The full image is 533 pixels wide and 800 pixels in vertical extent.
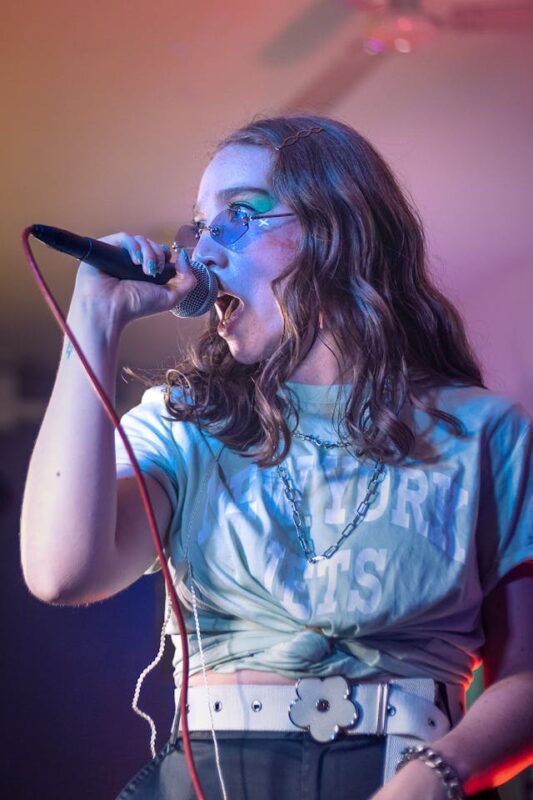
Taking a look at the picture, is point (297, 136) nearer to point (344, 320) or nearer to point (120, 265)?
point (344, 320)

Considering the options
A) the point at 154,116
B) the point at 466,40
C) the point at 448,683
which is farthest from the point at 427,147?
the point at 448,683

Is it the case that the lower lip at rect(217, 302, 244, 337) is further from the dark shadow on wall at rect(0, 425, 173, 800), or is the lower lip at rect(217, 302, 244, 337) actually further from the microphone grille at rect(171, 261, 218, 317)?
the dark shadow on wall at rect(0, 425, 173, 800)

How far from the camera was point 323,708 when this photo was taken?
1047mm

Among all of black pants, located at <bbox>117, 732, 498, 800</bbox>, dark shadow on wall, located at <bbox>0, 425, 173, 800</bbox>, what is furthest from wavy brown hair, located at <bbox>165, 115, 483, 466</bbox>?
dark shadow on wall, located at <bbox>0, 425, 173, 800</bbox>

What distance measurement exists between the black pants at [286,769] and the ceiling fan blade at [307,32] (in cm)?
189

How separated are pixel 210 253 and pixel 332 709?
0.64 meters

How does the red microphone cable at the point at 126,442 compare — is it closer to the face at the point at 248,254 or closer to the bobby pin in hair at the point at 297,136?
the face at the point at 248,254

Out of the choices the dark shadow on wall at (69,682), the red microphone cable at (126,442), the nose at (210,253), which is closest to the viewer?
the red microphone cable at (126,442)

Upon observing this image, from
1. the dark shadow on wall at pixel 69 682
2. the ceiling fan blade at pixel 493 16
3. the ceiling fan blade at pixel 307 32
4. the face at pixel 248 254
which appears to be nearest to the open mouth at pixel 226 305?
the face at pixel 248 254

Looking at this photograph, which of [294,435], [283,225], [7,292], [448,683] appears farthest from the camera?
[7,292]

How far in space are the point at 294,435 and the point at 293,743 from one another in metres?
0.41

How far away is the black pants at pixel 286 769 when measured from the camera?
3.34ft

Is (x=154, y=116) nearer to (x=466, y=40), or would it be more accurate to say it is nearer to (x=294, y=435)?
(x=466, y=40)

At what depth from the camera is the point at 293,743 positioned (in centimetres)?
104
